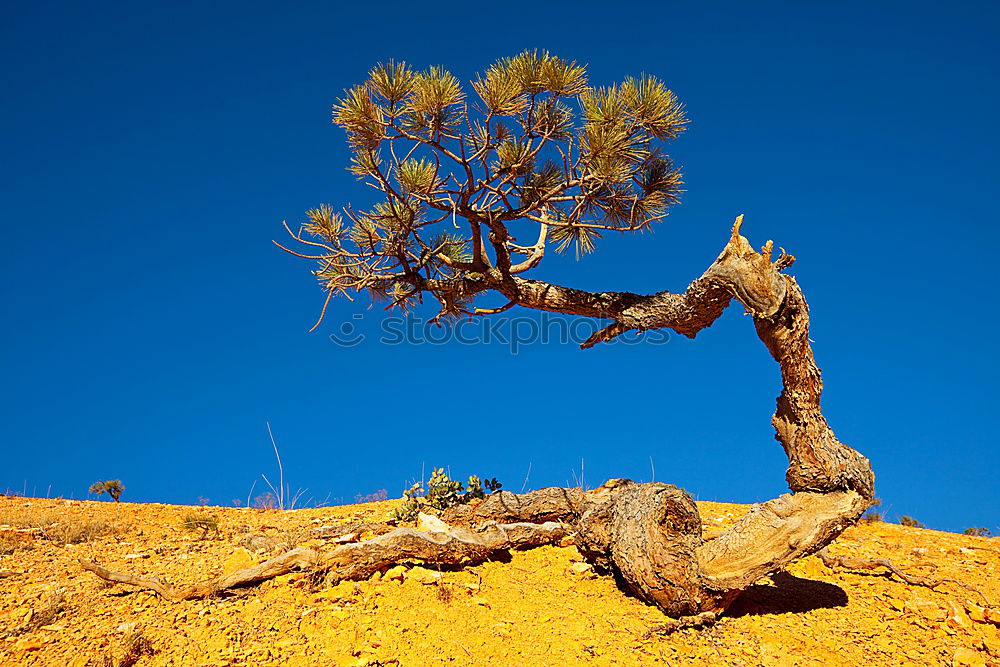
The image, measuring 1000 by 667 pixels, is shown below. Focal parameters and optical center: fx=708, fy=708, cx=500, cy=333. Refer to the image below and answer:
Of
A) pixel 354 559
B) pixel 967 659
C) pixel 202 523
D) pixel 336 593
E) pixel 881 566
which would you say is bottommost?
pixel 967 659

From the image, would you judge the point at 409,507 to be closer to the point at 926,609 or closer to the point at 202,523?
the point at 202,523

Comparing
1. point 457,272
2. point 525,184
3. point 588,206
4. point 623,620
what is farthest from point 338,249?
point 623,620

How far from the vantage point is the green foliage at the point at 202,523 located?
8500 millimetres

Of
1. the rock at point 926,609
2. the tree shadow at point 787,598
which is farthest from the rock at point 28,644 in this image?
the rock at point 926,609

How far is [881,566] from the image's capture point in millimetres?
6973

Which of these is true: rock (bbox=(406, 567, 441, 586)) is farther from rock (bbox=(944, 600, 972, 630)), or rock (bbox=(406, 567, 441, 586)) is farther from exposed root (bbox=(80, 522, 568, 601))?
rock (bbox=(944, 600, 972, 630))

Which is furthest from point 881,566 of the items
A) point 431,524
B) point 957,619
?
point 431,524

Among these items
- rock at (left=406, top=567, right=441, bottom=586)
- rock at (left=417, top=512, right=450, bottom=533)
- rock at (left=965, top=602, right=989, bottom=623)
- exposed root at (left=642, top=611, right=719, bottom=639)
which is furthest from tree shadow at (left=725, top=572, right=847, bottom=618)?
rock at (left=417, top=512, right=450, bottom=533)

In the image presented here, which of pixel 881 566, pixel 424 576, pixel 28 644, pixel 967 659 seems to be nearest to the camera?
pixel 28 644

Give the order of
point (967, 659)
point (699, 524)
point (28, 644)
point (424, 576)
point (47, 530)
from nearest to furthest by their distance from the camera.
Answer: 1. point (28, 644)
2. point (967, 659)
3. point (424, 576)
4. point (699, 524)
5. point (47, 530)

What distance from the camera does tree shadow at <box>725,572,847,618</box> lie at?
19.5 feet

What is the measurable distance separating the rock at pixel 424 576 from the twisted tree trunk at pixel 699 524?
149mm

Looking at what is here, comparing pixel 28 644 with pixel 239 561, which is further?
pixel 239 561

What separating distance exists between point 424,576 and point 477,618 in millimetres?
771
